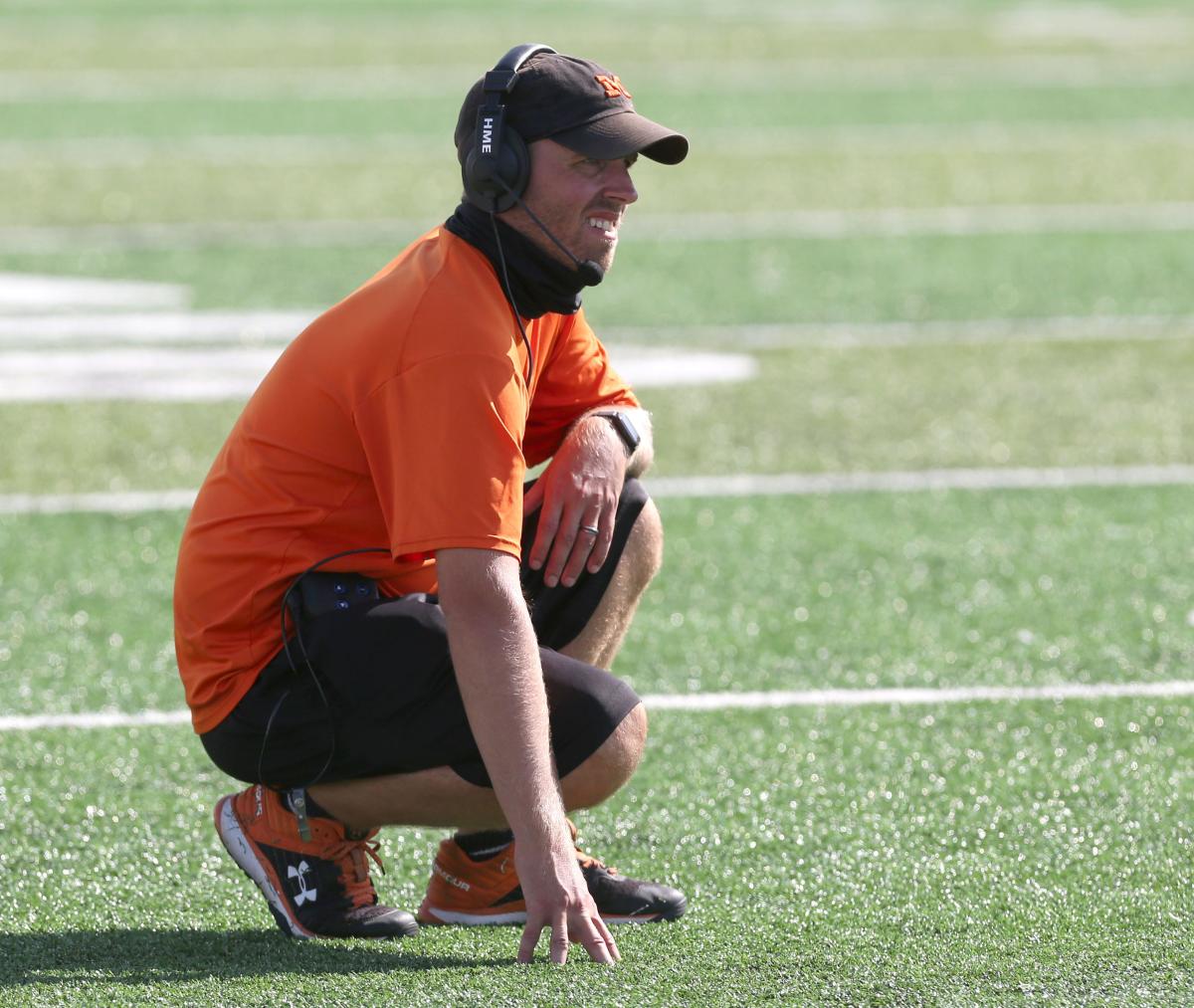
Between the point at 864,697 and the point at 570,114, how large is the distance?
70.1 inches

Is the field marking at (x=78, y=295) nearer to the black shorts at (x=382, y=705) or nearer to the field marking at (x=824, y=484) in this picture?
the field marking at (x=824, y=484)

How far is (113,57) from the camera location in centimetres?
1778

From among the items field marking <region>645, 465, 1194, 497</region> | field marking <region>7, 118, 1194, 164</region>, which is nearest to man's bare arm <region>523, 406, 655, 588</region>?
field marking <region>645, 465, 1194, 497</region>

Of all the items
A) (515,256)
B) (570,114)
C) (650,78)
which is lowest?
(650,78)

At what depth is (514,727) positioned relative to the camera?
2809mm

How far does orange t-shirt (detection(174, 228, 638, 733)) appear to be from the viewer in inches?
111

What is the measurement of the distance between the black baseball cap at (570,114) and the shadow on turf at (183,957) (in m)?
1.26

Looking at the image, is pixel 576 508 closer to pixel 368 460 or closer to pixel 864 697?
pixel 368 460

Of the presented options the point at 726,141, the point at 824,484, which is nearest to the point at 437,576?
the point at 824,484

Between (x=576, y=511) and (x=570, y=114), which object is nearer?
(x=570, y=114)

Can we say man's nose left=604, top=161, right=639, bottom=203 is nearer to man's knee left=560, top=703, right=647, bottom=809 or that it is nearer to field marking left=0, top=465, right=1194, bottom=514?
man's knee left=560, top=703, right=647, bottom=809

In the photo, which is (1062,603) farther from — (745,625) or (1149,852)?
(1149,852)

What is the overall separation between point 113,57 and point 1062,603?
1472 centimetres

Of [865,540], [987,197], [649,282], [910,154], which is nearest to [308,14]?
[910,154]
